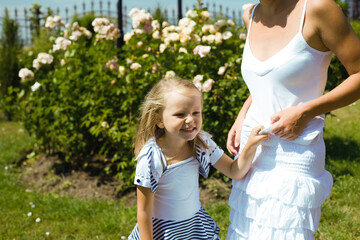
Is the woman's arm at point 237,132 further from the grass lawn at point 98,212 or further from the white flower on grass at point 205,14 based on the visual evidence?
the white flower on grass at point 205,14

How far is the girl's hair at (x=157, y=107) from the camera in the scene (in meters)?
1.73

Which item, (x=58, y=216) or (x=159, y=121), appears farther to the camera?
(x=58, y=216)

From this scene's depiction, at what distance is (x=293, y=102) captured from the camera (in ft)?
5.09

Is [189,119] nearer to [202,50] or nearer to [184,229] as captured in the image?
[184,229]

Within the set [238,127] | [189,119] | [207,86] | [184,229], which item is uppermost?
[189,119]

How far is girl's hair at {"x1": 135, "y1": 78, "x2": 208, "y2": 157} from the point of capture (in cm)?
173

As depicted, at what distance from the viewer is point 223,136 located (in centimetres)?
394

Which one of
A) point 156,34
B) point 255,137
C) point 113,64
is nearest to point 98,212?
point 113,64

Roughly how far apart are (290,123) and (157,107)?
1.89 feet

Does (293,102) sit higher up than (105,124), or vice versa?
(293,102)

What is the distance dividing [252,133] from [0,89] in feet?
23.1

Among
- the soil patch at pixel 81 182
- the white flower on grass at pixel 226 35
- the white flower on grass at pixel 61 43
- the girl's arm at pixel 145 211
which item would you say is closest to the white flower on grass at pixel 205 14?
the white flower on grass at pixel 226 35

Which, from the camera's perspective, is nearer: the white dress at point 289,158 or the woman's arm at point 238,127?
the white dress at point 289,158

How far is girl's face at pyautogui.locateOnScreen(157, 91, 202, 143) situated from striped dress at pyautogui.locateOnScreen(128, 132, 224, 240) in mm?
133
